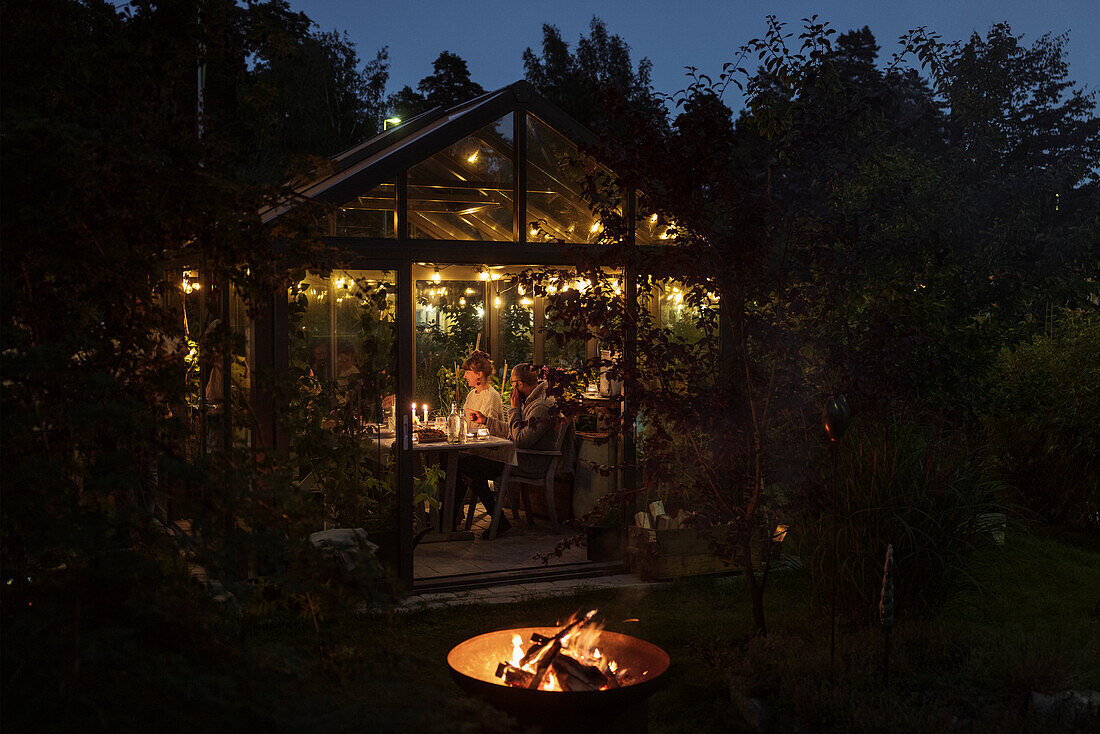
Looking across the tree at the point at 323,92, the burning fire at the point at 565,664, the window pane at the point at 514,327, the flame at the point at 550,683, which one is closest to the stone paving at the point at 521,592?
the burning fire at the point at 565,664

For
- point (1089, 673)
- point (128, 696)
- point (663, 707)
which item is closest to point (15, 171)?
point (128, 696)

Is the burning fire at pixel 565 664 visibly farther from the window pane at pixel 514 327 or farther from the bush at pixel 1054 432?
the window pane at pixel 514 327

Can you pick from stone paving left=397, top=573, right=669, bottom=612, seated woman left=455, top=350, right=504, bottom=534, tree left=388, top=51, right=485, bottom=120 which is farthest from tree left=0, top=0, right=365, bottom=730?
tree left=388, top=51, right=485, bottom=120

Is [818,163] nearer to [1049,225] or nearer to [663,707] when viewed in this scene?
[663,707]

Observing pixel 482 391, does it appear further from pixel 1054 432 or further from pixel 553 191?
pixel 1054 432

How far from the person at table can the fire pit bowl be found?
14.9 ft

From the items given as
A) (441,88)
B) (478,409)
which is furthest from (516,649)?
(441,88)

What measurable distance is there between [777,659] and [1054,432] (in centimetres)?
526

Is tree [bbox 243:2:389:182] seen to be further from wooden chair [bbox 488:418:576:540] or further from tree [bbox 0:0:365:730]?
tree [bbox 0:0:365:730]

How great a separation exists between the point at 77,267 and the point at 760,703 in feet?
10.3

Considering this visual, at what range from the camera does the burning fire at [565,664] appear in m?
3.49

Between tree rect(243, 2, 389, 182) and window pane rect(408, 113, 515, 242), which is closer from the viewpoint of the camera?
window pane rect(408, 113, 515, 242)

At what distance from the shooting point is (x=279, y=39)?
3.12 m

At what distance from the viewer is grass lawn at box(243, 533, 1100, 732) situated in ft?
8.36
